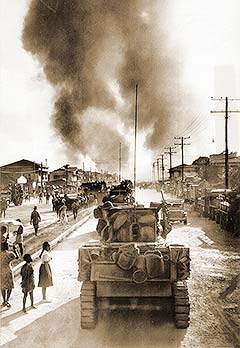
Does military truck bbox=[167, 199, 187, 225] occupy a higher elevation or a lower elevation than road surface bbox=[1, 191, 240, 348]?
higher

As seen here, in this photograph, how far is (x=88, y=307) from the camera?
682 cm

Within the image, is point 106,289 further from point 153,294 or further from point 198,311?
point 198,311

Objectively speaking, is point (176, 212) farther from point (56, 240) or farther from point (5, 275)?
point (5, 275)

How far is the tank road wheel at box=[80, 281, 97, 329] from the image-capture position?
682 centimetres

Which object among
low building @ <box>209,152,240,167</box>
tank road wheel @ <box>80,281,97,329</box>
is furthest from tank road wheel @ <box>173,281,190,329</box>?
low building @ <box>209,152,240,167</box>

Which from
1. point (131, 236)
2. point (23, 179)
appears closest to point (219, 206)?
point (131, 236)

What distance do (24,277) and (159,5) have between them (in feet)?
25.6

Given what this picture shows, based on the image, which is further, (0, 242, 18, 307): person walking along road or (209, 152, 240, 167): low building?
(209, 152, 240, 167): low building

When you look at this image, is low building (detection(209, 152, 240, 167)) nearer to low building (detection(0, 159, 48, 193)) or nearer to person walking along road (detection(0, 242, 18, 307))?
low building (detection(0, 159, 48, 193))

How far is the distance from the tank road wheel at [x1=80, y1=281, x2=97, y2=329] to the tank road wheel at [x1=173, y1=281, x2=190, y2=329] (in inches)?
57.6

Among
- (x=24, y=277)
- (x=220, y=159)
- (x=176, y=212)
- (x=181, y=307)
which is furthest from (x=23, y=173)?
(x=181, y=307)

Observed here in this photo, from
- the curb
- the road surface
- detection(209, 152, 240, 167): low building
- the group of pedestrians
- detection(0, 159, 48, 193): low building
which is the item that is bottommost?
the road surface

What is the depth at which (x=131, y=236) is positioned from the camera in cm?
836

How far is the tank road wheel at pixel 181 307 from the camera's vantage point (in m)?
6.72
